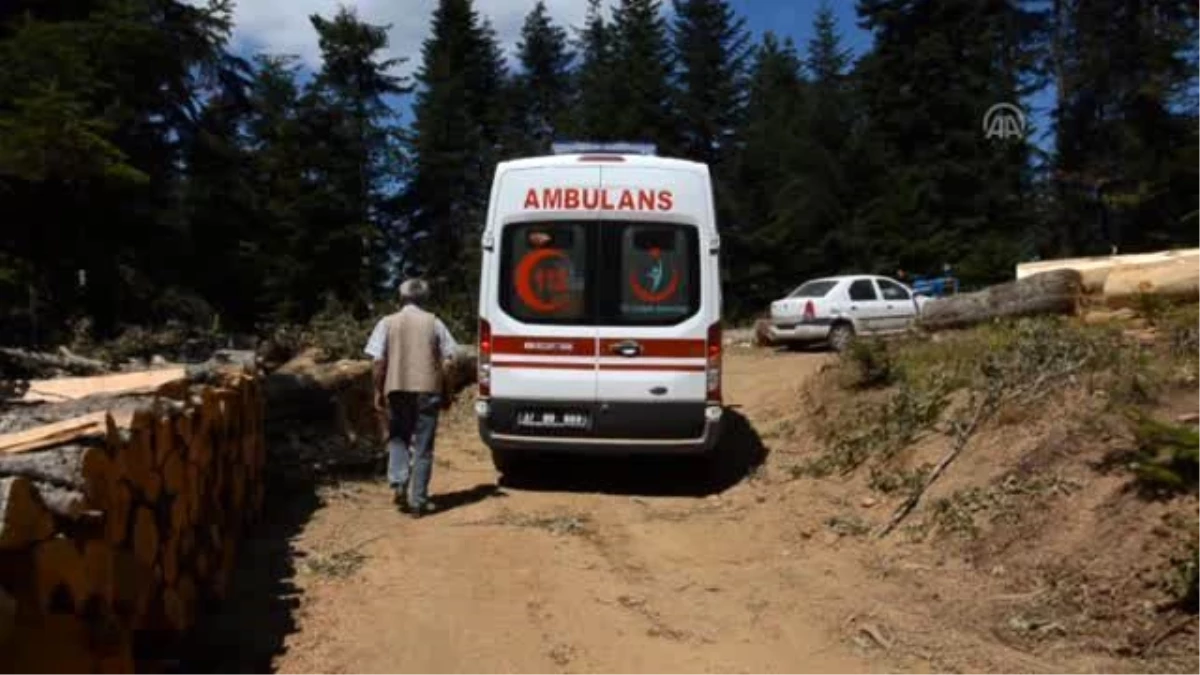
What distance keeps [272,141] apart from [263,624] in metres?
43.5

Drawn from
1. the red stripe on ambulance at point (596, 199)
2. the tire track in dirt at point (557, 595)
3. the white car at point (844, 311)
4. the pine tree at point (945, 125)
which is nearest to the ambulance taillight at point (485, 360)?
the tire track in dirt at point (557, 595)

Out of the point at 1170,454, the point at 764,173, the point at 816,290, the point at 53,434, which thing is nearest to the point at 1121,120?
the point at 816,290

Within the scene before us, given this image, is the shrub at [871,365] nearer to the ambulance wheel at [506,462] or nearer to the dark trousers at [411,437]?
the ambulance wheel at [506,462]

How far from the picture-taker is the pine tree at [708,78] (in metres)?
53.6

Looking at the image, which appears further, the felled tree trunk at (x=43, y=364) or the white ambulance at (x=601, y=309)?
the white ambulance at (x=601, y=309)

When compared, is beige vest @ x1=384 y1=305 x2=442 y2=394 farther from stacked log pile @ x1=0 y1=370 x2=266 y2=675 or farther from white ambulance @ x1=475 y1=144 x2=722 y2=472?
stacked log pile @ x1=0 y1=370 x2=266 y2=675

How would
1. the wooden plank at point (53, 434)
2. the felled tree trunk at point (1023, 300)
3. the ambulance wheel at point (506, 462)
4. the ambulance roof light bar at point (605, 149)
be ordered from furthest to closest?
1. the felled tree trunk at point (1023, 300)
2. the ambulance wheel at point (506, 462)
3. the ambulance roof light bar at point (605, 149)
4. the wooden plank at point (53, 434)

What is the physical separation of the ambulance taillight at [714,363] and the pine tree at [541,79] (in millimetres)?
48420

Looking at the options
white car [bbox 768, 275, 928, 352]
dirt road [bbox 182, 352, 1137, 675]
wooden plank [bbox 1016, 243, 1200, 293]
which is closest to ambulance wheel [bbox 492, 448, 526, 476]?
dirt road [bbox 182, 352, 1137, 675]

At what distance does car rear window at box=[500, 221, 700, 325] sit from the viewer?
33.2ft

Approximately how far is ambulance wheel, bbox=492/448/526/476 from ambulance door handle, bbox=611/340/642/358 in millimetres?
1634

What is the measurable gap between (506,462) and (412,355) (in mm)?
2302

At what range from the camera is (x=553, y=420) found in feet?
32.8

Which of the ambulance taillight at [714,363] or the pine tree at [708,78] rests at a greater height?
the pine tree at [708,78]
